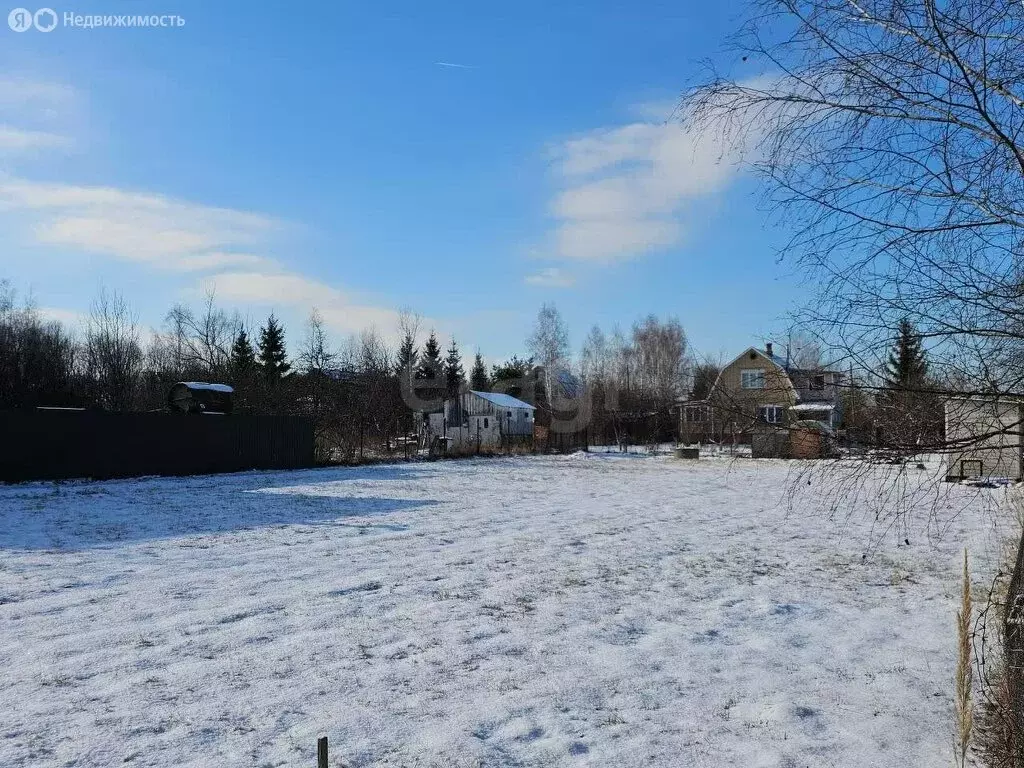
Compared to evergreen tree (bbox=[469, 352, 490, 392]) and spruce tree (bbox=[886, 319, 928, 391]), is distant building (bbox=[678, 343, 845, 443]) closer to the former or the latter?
spruce tree (bbox=[886, 319, 928, 391])

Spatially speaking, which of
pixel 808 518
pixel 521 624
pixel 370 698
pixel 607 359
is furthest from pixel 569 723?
pixel 607 359

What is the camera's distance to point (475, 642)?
473 centimetres

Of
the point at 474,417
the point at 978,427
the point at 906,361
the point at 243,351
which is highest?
the point at 243,351

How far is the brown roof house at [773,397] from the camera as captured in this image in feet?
8.29

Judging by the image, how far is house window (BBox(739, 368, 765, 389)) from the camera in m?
2.61

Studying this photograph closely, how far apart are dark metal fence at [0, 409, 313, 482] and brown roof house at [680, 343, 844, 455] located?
1641 cm

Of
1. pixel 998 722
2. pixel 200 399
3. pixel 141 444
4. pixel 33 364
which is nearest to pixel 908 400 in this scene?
pixel 998 722

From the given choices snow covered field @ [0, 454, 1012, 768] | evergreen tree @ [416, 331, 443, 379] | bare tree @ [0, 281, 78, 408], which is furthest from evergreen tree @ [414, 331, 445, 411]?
snow covered field @ [0, 454, 1012, 768]

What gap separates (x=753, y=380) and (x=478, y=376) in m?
56.2

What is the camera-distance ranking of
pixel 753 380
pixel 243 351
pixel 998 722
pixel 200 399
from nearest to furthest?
1. pixel 753 380
2. pixel 998 722
3. pixel 200 399
4. pixel 243 351

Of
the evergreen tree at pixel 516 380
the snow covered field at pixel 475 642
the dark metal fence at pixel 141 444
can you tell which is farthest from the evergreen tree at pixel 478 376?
the snow covered field at pixel 475 642

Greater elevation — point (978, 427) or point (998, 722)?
point (978, 427)

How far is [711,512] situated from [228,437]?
1287cm

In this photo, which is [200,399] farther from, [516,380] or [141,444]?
[516,380]
